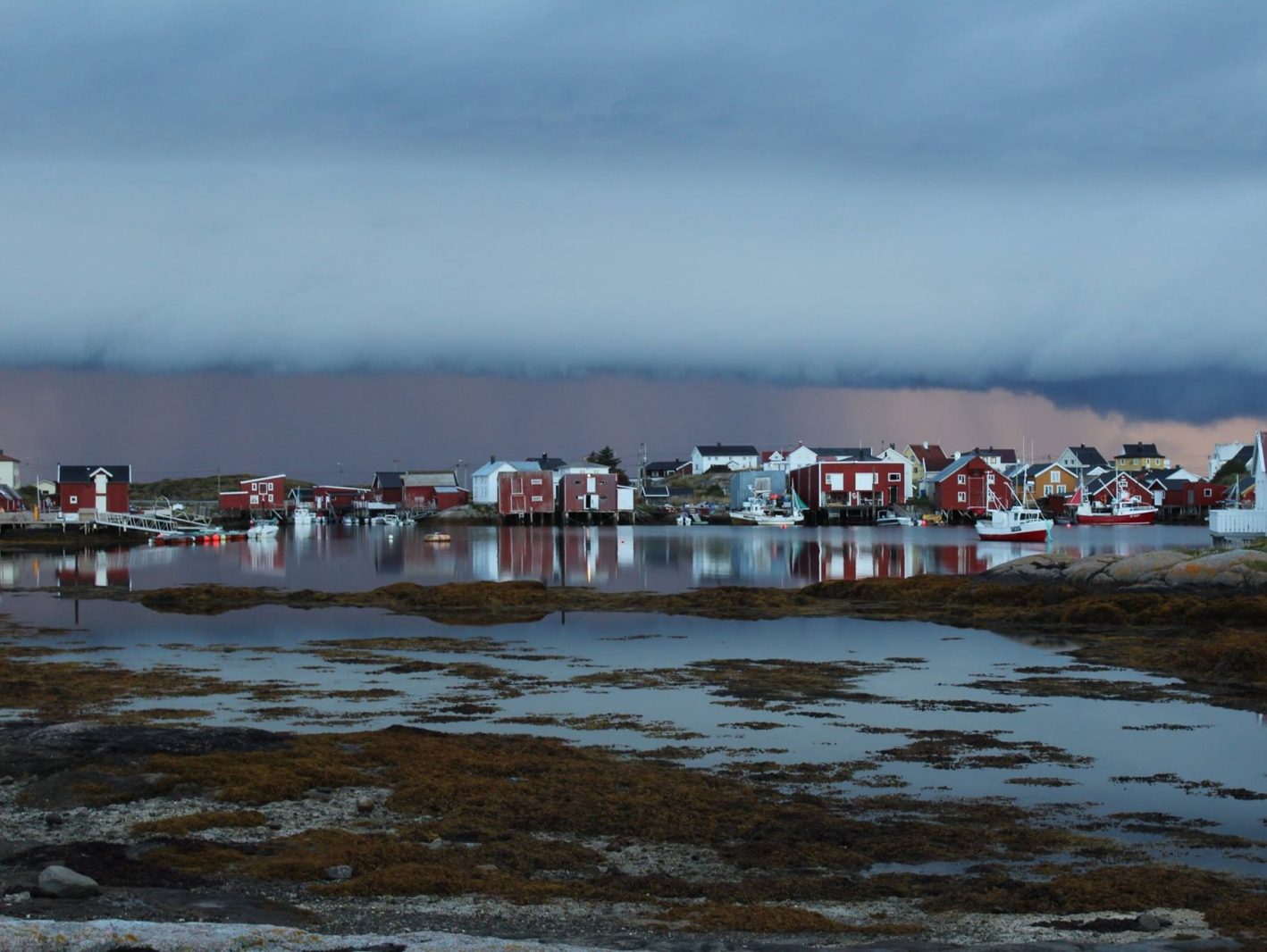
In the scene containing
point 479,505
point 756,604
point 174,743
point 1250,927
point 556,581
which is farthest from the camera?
point 479,505

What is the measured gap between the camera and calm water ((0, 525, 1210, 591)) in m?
63.8

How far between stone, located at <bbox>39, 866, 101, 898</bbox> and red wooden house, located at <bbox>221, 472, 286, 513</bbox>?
157 metres

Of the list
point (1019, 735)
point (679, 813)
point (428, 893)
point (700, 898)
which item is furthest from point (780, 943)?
point (1019, 735)

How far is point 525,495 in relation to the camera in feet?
493

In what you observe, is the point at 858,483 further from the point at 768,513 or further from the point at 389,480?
the point at 389,480

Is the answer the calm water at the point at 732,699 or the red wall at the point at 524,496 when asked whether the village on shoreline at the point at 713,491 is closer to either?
the red wall at the point at 524,496

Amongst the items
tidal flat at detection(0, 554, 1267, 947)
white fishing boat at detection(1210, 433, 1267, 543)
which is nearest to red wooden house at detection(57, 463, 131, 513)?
tidal flat at detection(0, 554, 1267, 947)

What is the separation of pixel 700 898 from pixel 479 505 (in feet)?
499

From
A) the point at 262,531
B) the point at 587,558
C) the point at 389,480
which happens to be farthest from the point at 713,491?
the point at 587,558

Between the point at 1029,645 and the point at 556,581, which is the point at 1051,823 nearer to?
the point at 1029,645

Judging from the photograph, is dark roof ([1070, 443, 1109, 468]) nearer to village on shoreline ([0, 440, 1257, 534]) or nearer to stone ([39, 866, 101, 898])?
village on shoreline ([0, 440, 1257, 534])

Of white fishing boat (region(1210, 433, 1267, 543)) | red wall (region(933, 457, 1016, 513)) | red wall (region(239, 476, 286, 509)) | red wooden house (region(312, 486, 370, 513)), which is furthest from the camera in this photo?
red wooden house (region(312, 486, 370, 513))

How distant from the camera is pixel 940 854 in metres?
13.0

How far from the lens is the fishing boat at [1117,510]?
13512 cm
